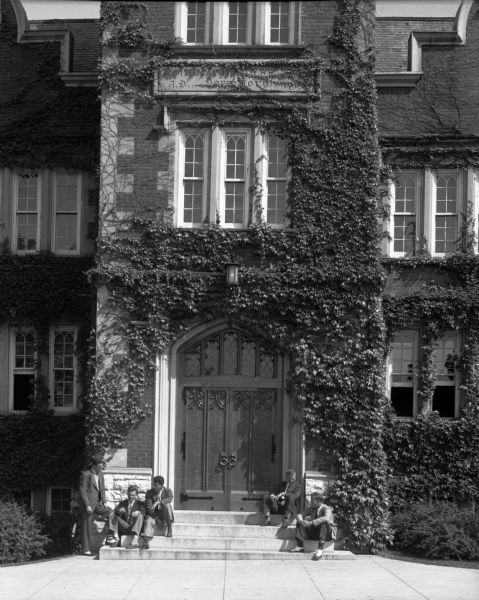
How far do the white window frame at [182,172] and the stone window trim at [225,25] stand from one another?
5.31 feet

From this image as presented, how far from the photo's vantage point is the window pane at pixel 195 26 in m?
15.8

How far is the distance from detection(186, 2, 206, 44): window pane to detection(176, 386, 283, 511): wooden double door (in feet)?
20.9

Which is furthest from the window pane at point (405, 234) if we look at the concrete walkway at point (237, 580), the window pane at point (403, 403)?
the concrete walkway at point (237, 580)

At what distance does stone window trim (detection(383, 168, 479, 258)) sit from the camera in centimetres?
1742

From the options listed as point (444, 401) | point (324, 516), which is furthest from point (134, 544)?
point (444, 401)

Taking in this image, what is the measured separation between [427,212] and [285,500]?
6.60 metres

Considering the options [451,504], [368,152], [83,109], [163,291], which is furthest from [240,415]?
[83,109]

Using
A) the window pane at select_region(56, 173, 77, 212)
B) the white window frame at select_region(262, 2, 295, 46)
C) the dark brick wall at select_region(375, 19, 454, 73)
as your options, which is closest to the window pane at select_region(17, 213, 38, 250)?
the window pane at select_region(56, 173, 77, 212)

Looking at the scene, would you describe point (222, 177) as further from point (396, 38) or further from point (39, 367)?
point (396, 38)

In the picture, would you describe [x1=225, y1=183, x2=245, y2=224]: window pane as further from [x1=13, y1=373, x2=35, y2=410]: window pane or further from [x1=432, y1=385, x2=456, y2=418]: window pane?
[x1=13, y1=373, x2=35, y2=410]: window pane

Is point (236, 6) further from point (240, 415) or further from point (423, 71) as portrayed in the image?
point (240, 415)

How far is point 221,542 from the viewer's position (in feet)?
46.9

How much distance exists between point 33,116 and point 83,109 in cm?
104

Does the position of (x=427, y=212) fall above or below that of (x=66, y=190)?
below
